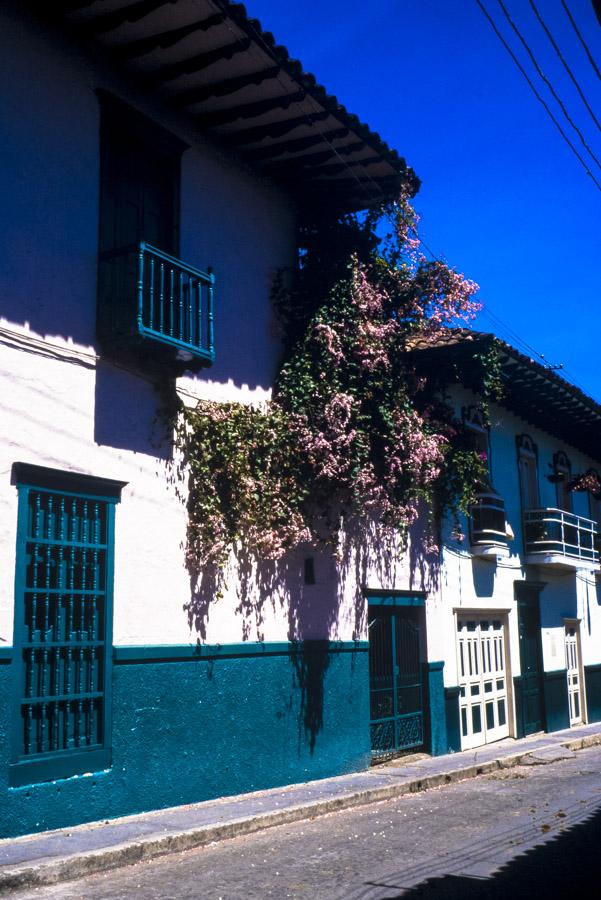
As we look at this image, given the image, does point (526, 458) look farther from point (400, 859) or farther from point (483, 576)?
point (400, 859)

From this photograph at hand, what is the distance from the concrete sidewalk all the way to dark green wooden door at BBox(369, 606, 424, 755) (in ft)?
1.09

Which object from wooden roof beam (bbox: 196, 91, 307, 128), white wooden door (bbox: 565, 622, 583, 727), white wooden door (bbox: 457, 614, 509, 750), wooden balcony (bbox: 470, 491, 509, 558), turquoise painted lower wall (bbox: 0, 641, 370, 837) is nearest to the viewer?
turquoise painted lower wall (bbox: 0, 641, 370, 837)

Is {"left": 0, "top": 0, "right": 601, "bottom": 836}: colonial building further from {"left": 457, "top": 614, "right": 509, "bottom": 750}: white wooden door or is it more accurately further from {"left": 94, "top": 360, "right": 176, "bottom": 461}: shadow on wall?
{"left": 457, "top": 614, "right": 509, "bottom": 750}: white wooden door

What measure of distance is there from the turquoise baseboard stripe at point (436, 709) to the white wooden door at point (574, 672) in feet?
18.8

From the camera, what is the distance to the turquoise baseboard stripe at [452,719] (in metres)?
13.3

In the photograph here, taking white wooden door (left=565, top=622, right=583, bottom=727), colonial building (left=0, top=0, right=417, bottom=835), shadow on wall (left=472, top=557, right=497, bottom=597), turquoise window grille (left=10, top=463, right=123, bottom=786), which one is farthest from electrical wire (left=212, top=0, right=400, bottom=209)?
white wooden door (left=565, top=622, right=583, bottom=727)

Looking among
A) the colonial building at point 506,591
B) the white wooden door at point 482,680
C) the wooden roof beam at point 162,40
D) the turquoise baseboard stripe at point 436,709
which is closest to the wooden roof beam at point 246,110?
the wooden roof beam at point 162,40

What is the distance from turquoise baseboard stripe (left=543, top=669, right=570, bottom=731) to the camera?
54.9ft

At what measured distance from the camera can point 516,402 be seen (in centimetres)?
1658

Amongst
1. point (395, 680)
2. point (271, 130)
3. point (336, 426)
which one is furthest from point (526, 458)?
point (271, 130)

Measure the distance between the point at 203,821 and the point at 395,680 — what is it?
493 centimetres

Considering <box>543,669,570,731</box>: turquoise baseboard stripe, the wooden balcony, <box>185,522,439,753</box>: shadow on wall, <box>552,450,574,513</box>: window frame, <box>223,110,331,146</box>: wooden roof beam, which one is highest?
<box>223,110,331,146</box>: wooden roof beam

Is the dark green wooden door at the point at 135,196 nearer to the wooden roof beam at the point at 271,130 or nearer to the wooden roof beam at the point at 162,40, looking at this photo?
the wooden roof beam at the point at 162,40

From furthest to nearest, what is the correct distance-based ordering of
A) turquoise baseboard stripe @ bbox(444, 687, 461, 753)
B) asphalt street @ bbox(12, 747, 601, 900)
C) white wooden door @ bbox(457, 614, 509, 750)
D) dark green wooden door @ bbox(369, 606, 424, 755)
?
1. white wooden door @ bbox(457, 614, 509, 750)
2. turquoise baseboard stripe @ bbox(444, 687, 461, 753)
3. dark green wooden door @ bbox(369, 606, 424, 755)
4. asphalt street @ bbox(12, 747, 601, 900)
